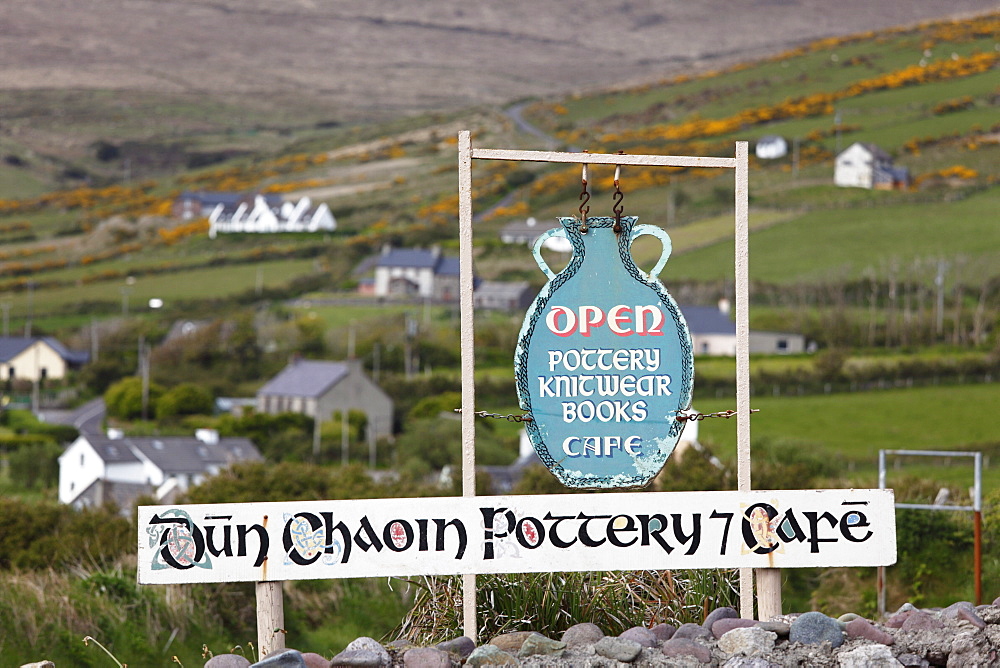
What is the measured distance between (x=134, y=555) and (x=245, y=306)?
104 meters

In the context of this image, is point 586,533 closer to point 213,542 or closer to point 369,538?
point 369,538

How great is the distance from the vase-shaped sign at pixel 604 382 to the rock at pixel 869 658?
1.55m

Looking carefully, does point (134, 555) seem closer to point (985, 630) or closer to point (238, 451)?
point (985, 630)

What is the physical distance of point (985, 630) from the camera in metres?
6.27

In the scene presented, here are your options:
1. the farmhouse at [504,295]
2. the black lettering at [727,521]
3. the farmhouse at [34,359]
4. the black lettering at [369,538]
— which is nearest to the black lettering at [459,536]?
the black lettering at [369,538]

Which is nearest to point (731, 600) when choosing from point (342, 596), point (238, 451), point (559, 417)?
point (559, 417)

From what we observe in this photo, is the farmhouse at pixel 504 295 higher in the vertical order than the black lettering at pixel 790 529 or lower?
higher

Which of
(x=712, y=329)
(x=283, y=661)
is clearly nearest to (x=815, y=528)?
(x=283, y=661)

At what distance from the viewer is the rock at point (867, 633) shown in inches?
247

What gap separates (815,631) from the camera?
6223 mm

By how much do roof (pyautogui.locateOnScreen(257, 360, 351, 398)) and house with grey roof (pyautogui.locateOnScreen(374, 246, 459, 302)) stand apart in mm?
32698

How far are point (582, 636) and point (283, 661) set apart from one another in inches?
Result: 62.2

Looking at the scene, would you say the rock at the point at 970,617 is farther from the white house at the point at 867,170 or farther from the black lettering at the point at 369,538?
the white house at the point at 867,170

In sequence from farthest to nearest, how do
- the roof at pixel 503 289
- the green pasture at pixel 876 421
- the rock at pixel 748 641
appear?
the roof at pixel 503 289 → the green pasture at pixel 876 421 → the rock at pixel 748 641
